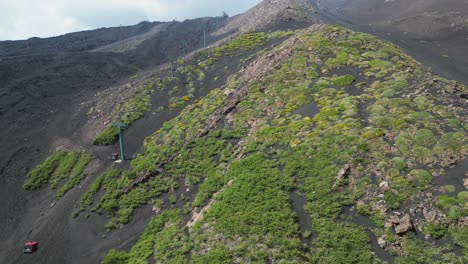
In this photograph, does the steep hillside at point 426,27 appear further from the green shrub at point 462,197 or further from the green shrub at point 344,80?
the green shrub at point 462,197

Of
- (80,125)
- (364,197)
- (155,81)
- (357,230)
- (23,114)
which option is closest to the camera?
(357,230)

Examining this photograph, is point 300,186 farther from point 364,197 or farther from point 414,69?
point 414,69

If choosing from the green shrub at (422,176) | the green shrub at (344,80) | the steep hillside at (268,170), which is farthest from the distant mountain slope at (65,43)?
the green shrub at (422,176)

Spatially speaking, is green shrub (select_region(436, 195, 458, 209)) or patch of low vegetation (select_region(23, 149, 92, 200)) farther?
patch of low vegetation (select_region(23, 149, 92, 200))

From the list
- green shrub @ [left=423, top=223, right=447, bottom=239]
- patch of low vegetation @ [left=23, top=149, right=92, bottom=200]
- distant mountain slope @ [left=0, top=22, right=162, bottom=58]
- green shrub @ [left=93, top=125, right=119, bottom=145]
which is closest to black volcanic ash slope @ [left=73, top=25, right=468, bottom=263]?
green shrub @ [left=423, top=223, right=447, bottom=239]

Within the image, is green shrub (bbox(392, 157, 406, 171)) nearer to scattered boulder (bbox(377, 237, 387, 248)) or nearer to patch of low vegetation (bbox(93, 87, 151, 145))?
scattered boulder (bbox(377, 237, 387, 248))

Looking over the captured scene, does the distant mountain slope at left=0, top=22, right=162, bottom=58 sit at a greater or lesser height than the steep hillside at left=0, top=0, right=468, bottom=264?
greater

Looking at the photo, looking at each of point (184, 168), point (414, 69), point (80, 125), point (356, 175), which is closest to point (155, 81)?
point (80, 125)

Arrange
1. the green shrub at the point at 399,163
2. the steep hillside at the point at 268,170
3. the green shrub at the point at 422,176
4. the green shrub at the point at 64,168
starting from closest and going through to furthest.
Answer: the steep hillside at the point at 268,170 < the green shrub at the point at 422,176 < the green shrub at the point at 399,163 < the green shrub at the point at 64,168
